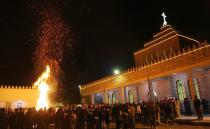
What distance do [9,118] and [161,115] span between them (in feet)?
38.4

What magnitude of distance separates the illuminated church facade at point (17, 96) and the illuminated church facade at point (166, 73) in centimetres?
929

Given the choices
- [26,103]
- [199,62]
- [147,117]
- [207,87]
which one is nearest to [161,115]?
[147,117]

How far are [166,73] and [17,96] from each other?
2282cm

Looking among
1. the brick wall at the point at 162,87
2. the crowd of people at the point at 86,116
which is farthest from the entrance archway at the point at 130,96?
the crowd of people at the point at 86,116

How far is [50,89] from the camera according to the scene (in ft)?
157

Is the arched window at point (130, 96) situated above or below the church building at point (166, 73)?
below

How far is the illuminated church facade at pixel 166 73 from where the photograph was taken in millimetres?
20188

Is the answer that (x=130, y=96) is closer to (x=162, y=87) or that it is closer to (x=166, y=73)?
(x=162, y=87)

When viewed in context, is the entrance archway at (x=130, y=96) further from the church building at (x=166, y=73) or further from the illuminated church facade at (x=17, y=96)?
the illuminated church facade at (x=17, y=96)

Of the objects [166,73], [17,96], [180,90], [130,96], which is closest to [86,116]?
[166,73]

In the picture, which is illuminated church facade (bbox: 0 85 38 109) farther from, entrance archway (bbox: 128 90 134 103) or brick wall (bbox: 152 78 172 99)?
brick wall (bbox: 152 78 172 99)

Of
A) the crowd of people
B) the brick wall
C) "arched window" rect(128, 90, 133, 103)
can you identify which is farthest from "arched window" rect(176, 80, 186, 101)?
"arched window" rect(128, 90, 133, 103)

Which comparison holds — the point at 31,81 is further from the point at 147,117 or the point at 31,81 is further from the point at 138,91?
the point at 147,117

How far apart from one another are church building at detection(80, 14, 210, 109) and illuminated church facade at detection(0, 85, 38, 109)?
30.5 ft
